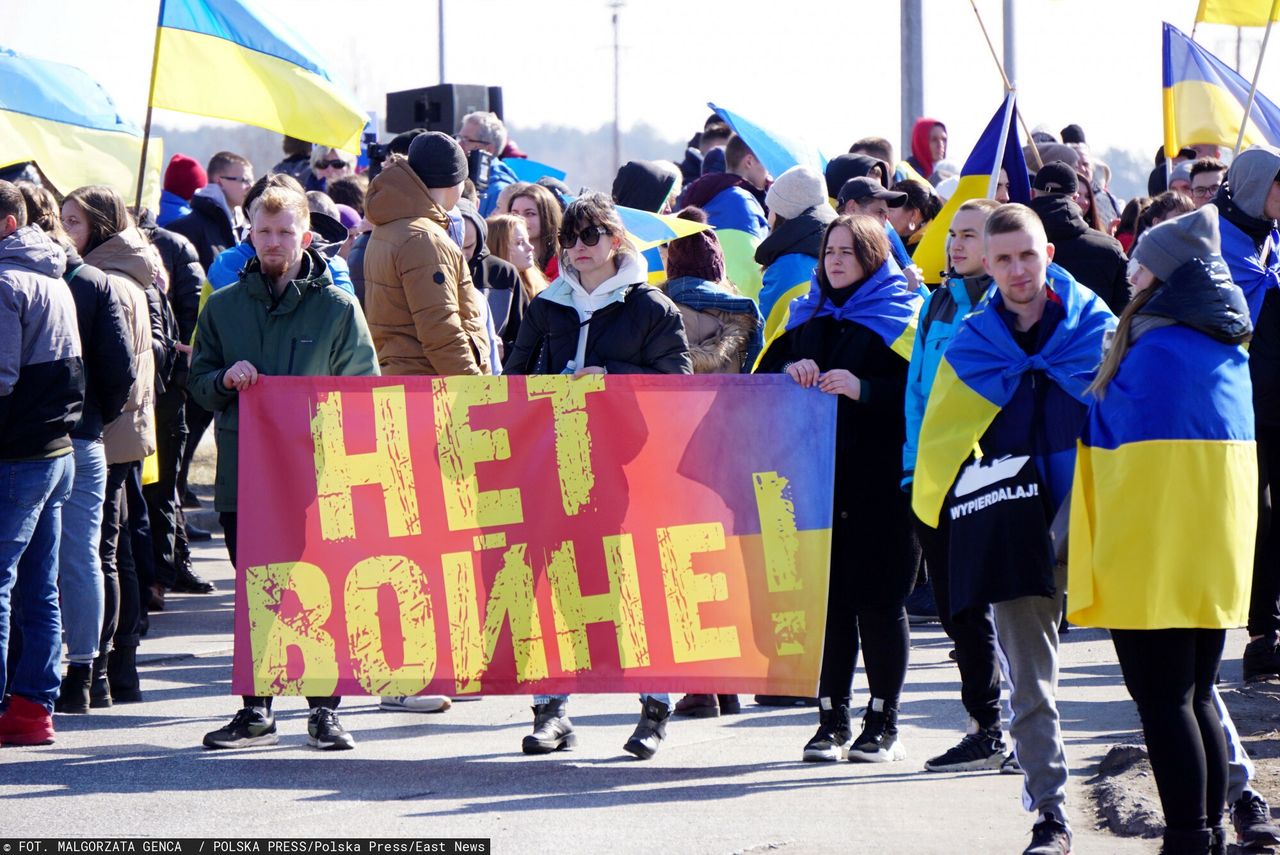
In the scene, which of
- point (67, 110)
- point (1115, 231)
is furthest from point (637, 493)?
point (1115, 231)

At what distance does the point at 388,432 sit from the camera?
286 inches

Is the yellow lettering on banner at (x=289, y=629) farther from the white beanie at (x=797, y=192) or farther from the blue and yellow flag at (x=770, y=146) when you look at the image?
the blue and yellow flag at (x=770, y=146)

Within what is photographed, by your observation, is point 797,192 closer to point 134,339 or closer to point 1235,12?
point 134,339

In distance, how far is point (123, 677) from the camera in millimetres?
8281

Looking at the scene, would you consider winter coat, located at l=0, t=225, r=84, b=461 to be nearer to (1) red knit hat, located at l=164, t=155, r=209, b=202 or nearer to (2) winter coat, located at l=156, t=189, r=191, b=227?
(2) winter coat, located at l=156, t=189, r=191, b=227

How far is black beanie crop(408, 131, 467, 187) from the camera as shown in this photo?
8.38 metres

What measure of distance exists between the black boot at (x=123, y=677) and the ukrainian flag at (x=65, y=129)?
3394mm

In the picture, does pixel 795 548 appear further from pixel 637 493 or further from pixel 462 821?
pixel 462 821

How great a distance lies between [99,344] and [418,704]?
6.54ft

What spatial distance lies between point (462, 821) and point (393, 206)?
126 inches

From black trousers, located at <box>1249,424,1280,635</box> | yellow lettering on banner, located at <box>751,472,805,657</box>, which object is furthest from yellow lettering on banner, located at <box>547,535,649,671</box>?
black trousers, located at <box>1249,424,1280,635</box>

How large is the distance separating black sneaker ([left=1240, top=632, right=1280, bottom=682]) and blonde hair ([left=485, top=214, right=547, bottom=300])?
406 cm

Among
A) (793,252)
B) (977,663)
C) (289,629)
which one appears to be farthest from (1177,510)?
(793,252)

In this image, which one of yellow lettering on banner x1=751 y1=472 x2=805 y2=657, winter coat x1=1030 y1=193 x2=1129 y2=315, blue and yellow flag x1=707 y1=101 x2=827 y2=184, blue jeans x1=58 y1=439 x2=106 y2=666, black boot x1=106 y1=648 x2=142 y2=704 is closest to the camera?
yellow lettering on banner x1=751 y1=472 x2=805 y2=657
